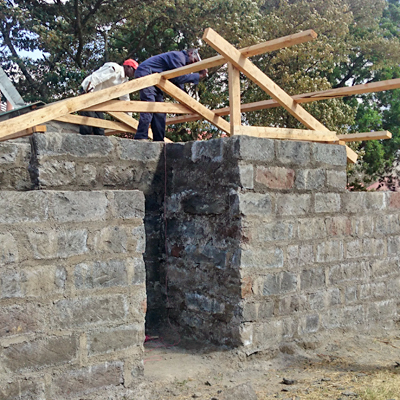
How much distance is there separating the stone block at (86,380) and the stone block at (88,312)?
0.28 metres

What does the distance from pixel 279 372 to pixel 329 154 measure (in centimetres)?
211

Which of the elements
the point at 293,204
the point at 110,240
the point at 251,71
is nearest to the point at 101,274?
the point at 110,240

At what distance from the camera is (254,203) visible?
176 inches

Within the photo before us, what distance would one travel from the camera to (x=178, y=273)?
195 inches

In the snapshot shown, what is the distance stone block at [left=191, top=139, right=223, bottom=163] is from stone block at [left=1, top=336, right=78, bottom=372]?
1.99m

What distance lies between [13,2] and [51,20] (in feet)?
3.89

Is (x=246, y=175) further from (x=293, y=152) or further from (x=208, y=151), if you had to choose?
(x=293, y=152)

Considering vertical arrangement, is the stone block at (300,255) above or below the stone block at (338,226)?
below

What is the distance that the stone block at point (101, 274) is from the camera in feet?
11.1

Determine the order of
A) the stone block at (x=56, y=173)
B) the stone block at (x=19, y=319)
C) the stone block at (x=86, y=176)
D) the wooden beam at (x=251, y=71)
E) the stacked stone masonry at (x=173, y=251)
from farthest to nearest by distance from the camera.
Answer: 1. the wooden beam at (x=251, y=71)
2. the stone block at (x=86, y=176)
3. the stone block at (x=56, y=173)
4. the stacked stone masonry at (x=173, y=251)
5. the stone block at (x=19, y=319)

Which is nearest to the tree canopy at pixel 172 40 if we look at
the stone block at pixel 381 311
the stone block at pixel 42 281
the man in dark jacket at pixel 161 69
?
the man in dark jacket at pixel 161 69

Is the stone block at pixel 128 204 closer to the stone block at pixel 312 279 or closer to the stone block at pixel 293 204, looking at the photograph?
the stone block at pixel 293 204

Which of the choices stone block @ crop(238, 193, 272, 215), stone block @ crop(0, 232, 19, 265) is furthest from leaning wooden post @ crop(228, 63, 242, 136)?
stone block @ crop(0, 232, 19, 265)

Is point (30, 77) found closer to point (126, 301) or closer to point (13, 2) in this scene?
point (13, 2)
